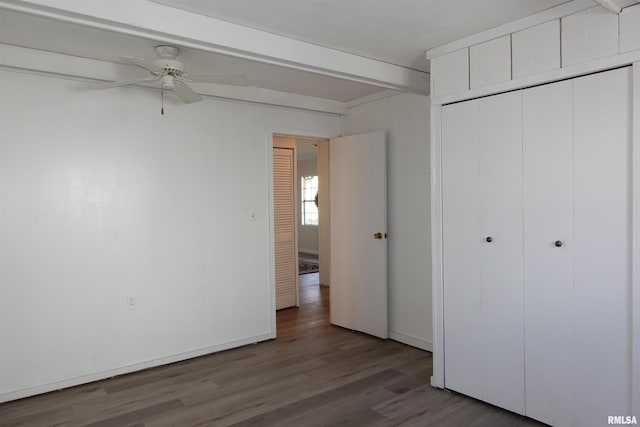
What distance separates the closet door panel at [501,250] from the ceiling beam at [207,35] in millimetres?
921

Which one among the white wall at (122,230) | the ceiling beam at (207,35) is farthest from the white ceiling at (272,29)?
the white wall at (122,230)

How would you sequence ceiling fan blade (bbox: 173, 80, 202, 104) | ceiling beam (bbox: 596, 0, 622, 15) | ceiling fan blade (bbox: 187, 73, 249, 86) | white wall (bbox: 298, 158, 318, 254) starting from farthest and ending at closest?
white wall (bbox: 298, 158, 318, 254) → ceiling fan blade (bbox: 173, 80, 202, 104) → ceiling fan blade (bbox: 187, 73, 249, 86) → ceiling beam (bbox: 596, 0, 622, 15)

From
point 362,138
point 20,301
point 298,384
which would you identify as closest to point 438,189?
point 362,138

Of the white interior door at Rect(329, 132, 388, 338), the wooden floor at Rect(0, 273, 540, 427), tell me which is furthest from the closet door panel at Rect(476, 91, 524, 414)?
the white interior door at Rect(329, 132, 388, 338)

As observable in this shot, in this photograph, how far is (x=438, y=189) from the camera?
10.2 feet

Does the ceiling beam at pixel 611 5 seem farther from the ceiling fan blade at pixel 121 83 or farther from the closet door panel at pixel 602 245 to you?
the ceiling fan blade at pixel 121 83

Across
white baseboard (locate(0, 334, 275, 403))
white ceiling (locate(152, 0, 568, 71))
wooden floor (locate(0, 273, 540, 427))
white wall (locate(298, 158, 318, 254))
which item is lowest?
wooden floor (locate(0, 273, 540, 427))

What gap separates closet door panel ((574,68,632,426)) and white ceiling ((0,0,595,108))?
628 millimetres

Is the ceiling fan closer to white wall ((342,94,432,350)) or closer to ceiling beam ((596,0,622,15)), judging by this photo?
white wall ((342,94,432,350))

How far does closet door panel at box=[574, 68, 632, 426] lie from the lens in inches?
90.0

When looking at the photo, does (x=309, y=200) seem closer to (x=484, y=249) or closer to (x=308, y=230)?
(x=308, y=230)

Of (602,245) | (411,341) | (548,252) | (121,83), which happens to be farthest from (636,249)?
(121,83)

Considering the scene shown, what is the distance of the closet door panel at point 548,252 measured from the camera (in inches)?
97.9

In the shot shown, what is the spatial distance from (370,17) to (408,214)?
2019 mm
